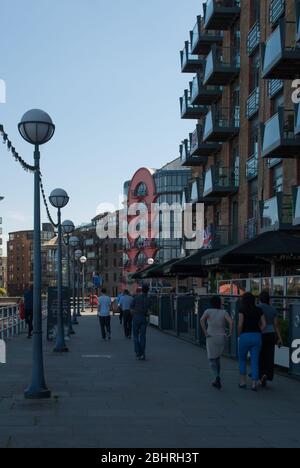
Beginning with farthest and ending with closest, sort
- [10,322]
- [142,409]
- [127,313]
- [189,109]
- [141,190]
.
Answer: [141,190], [189,109], [10,322], [127,313], [142,409]

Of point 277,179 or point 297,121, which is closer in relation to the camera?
point 297,121

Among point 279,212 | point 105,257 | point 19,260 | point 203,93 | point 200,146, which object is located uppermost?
point 203,93

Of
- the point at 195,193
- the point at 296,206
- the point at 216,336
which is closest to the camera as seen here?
the point at 216,336

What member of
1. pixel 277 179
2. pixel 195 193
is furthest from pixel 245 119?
pixel 195 193

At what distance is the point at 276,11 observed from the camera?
29.2m

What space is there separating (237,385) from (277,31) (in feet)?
54.1

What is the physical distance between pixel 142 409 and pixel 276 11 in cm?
2263

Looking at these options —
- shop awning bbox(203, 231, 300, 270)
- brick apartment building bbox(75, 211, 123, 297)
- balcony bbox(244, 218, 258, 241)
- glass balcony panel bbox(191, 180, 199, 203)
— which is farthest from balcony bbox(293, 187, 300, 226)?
brick apartment building bbox(75, 211, 123, 297)

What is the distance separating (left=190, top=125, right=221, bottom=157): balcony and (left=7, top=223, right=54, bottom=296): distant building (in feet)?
459

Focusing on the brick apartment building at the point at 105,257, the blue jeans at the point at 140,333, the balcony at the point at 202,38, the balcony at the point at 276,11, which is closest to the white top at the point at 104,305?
the blue jeans at the point at 140,333

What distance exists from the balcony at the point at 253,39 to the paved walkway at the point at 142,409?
19.7 meters

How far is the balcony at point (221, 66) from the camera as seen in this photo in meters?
36.2

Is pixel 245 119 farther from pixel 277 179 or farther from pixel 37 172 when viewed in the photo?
pixel 37 172
